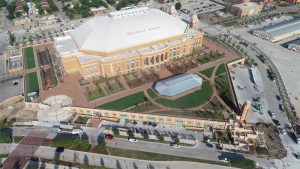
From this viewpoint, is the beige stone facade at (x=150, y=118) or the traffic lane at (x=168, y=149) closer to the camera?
the traffic lane at (x=168, y=149)

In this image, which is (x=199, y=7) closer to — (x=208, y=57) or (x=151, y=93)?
(x=208, y=57)

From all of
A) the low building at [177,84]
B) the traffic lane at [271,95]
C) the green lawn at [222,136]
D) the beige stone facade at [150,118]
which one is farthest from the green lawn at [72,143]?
the traffic lane at [271,95]

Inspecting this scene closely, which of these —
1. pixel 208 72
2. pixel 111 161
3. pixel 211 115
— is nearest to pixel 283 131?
pixel 211 115

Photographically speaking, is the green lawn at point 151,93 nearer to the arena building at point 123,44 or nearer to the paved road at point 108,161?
the arena building at point 123,44

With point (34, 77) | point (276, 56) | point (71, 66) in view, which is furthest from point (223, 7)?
point (34, 77)

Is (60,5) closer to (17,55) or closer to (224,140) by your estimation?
(17,55)

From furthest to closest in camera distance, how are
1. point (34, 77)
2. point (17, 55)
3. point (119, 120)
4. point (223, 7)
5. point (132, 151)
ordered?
point (223, 7), point (17, 55), point (34, 77), point (119, 120), point (132, 151)
